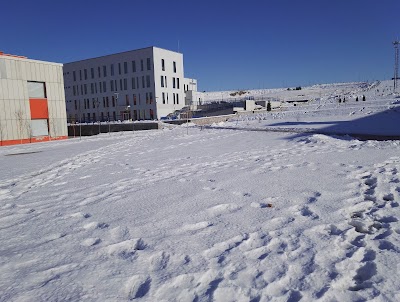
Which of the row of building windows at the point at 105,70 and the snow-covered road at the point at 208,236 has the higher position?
the row of building windows at the point at 105,70

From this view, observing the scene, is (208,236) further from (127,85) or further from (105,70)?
(105,70)

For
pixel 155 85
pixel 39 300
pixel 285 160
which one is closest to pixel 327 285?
pixel 39 300

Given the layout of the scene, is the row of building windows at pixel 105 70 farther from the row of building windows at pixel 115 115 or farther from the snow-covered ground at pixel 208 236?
the snow-covered ground at pixel 208 236

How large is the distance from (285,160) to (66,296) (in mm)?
8343

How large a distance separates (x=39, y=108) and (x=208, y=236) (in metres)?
31.6

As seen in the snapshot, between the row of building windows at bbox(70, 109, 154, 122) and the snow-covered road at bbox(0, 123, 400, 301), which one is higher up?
the row of building windows at bbox(70, 109, 154, 122)

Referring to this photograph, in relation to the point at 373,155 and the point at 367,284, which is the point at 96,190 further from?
the point at 373,155

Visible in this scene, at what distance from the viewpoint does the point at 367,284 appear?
327 cm

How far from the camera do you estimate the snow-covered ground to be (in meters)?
3.31

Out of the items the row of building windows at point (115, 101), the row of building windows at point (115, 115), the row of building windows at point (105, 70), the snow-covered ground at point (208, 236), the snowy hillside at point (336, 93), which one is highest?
the row of building windows at point (105, 70)

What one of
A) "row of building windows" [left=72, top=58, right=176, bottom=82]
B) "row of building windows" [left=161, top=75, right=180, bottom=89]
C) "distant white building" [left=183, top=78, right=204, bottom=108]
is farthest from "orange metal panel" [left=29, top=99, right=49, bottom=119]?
"distant white building" [left=183, top=78, right=204, bottom=108]

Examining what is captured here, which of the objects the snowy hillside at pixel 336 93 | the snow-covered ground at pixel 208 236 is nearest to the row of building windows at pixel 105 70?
the snowy hillside at pixel 336 93

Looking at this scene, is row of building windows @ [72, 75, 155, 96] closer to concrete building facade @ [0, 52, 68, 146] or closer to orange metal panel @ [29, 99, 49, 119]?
concrete building facade @ [0, 52, 68, 146]

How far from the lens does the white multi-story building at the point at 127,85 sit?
203ft
